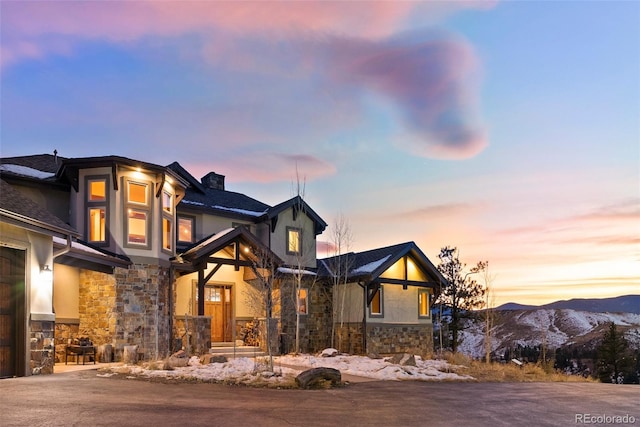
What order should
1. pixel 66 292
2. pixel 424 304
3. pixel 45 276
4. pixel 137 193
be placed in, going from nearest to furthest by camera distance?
pixel 45 276 → pixel 66 292 → pixel 137 193 → pixel 424 304

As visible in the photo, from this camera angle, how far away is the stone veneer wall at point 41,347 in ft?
43.5

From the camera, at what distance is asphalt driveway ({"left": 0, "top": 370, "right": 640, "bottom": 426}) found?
828 centimetres

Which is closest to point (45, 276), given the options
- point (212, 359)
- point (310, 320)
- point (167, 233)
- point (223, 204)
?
point (212, 359)

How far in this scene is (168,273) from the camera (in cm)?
2008

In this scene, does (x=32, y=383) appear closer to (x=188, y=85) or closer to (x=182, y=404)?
(x=182, y=404)

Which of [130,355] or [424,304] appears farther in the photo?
[424,304]

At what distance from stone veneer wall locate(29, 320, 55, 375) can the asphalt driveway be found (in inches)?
23.0

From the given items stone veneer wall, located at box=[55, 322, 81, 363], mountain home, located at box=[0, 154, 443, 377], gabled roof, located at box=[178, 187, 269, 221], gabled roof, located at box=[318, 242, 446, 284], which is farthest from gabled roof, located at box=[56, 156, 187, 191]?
gabled roof, located at box=[318, 242, 446, 284]

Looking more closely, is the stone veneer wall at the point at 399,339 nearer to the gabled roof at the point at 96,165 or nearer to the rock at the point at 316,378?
the gabled roof at the point at 96,165

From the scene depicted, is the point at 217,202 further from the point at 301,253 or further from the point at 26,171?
the point at 26,171

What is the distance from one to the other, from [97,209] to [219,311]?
689 centimetres

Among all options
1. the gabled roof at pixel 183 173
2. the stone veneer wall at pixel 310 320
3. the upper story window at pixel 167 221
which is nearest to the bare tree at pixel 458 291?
the stone veneer wall at pixel 310 320

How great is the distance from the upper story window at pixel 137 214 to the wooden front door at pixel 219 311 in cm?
461

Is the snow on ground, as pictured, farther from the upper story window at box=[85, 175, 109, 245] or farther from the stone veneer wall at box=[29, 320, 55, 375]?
the upper story window at box=[85, 175, 109, 245]
